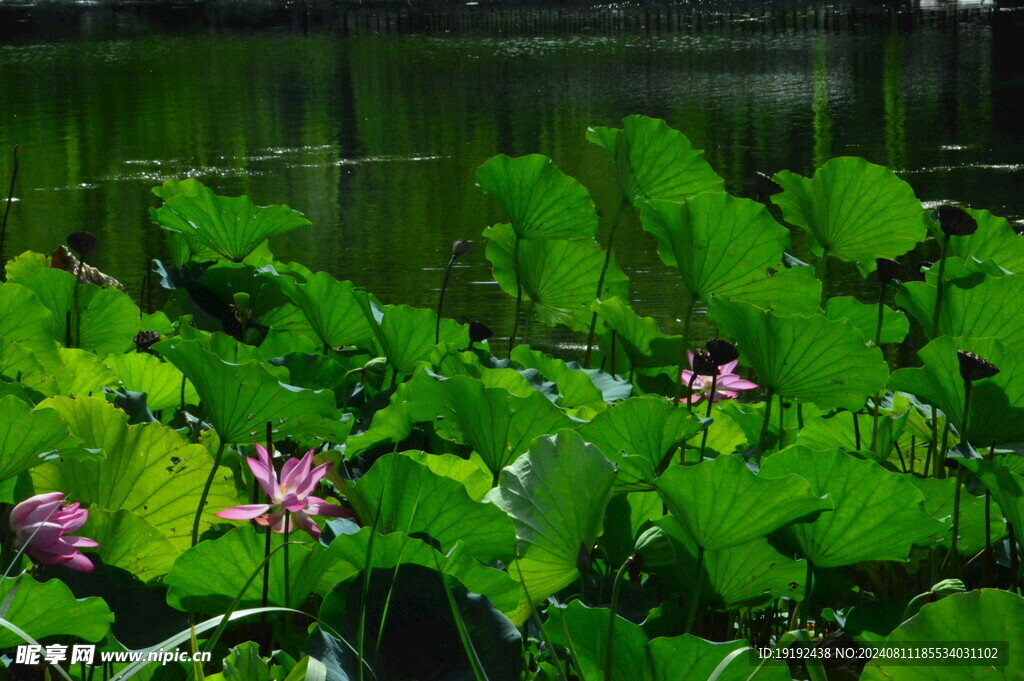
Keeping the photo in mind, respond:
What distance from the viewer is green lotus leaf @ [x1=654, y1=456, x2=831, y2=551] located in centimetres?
70

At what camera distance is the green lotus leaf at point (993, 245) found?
1335 millimetres

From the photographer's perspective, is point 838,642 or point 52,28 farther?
point 52,28

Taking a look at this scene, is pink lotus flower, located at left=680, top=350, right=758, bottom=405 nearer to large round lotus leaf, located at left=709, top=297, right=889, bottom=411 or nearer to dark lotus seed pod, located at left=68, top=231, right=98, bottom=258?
large round lotus leaf, located at left=709, top=297, right=889, bottom=411

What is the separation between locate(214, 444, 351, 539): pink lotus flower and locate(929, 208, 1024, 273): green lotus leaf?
88 centimetres

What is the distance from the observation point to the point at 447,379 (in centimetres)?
89

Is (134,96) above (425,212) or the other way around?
above

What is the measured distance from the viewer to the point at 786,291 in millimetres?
1218

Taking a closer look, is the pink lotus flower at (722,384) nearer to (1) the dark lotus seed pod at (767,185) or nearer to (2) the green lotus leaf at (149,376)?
(1) the dark lotus seed pod at (767,185)

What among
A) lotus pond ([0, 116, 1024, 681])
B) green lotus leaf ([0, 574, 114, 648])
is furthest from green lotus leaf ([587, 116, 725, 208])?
green lotus leaf ([0, 574, 114, 648])

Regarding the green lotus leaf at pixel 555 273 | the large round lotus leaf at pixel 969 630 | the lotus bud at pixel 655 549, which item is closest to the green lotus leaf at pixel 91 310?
the green lotus leaf at pixel 555 273

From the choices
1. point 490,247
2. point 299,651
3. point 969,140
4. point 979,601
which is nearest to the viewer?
point 979,601

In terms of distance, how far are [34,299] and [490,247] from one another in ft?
1.79

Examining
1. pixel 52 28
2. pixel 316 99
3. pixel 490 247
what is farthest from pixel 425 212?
pixel 52 28

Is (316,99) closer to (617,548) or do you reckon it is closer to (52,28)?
(617,548)
